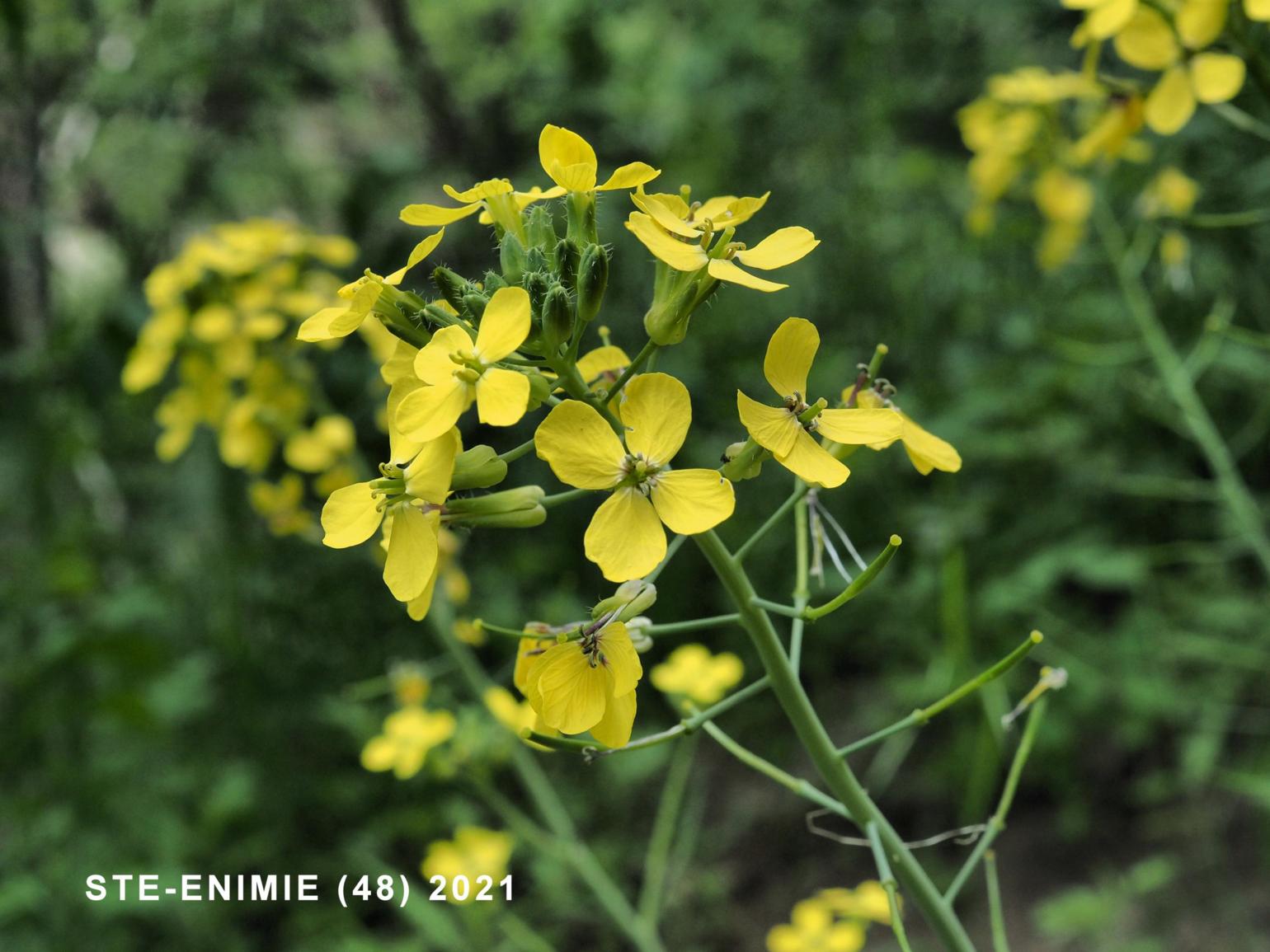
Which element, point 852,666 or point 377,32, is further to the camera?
point 377,32

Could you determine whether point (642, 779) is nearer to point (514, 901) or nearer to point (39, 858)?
point (514, 901)

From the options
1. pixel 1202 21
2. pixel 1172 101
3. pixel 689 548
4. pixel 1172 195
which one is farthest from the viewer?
pixel 689 548

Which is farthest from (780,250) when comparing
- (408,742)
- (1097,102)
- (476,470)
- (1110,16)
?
(1097,102)

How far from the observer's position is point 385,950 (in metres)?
2.01

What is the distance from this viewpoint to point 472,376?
0.67 m

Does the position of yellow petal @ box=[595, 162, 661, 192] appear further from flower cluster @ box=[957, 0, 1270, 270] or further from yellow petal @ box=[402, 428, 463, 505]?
flower cluster @ box=[957, 0, 1270, 270]

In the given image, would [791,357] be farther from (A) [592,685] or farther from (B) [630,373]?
(A) [592,685]

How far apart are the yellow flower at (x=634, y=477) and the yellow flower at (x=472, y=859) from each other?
1153 mm

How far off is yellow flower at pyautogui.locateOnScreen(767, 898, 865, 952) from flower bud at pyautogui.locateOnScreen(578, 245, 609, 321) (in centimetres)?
97

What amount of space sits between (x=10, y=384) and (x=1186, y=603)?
8.74ft

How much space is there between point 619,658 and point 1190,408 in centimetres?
142

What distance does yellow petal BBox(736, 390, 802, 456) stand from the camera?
0.68 meters

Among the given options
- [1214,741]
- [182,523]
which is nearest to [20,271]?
[182,523]

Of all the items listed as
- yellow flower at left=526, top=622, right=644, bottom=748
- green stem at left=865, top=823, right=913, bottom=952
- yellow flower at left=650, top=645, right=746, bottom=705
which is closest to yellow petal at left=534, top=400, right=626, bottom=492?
yellow flower at left=526, top=622, right=644, bottom=748
